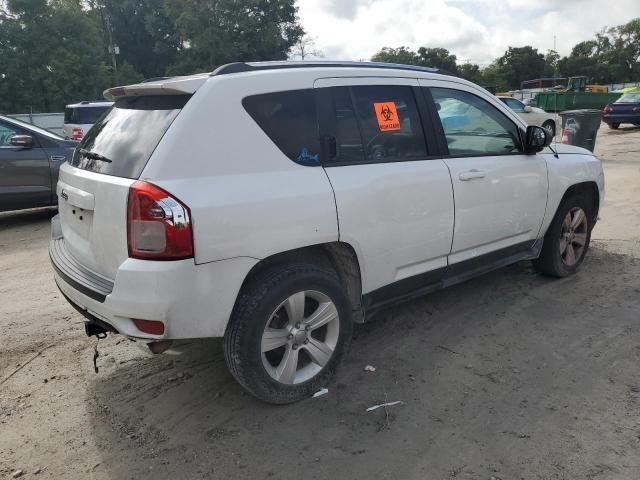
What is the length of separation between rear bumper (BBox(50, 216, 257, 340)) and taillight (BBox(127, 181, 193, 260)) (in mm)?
52

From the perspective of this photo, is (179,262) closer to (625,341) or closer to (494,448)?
(494,448)

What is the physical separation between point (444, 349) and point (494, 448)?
3.45 feet

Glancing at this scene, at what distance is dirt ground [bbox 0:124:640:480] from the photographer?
2523 millimetres

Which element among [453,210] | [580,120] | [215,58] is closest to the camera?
[453,210]

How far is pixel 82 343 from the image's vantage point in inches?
149

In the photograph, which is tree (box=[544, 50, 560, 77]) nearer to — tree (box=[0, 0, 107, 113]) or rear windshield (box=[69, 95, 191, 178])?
tree (box=[0, 0, 107, 113])

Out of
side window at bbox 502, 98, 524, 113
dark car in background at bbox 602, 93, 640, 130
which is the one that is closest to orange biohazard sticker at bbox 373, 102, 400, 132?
side window at bbox 502, 98, 524, 113

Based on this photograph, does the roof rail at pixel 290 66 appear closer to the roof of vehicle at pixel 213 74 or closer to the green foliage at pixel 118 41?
the roof of vehicle at pixel 213 74

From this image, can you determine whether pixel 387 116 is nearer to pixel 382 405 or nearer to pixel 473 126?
pixel 473 126

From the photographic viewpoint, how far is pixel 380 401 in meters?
3.01

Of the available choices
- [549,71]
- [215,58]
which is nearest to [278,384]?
[215,58]

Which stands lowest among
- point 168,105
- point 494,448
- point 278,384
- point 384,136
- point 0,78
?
point 494,448

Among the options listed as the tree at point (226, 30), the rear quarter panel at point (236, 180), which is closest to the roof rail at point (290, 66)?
the rear quarter panel at point (236, 180)

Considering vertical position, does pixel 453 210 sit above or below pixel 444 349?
above
